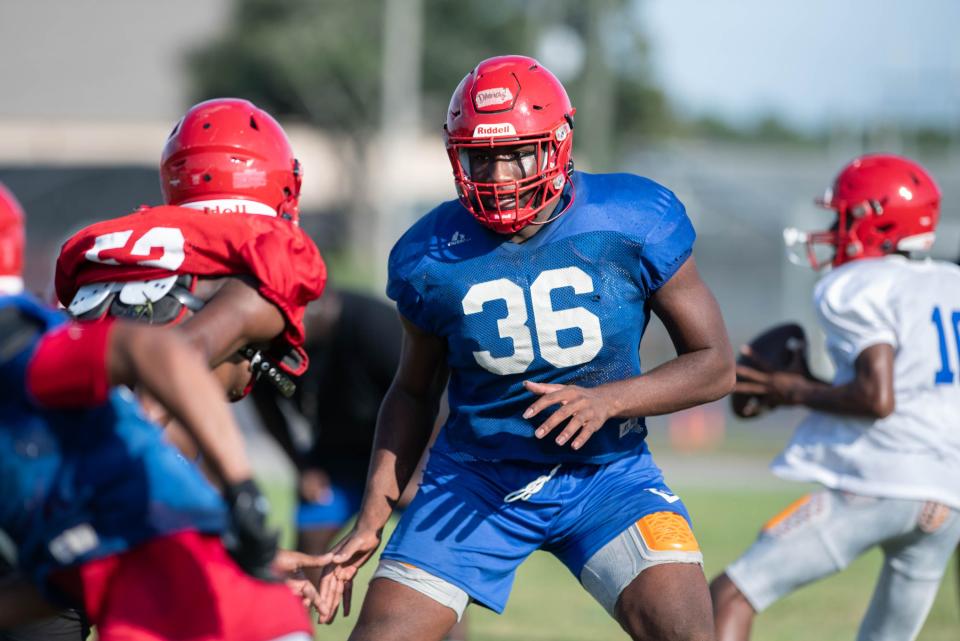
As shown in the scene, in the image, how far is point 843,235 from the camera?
5.04 meters

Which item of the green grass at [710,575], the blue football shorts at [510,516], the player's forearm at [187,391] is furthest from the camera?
the green grass at [710,575]

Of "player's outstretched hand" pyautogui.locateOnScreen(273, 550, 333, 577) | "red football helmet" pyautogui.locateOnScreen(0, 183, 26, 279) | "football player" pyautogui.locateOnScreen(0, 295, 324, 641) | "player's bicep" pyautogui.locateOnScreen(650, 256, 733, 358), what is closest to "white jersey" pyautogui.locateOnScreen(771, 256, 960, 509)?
"player's bicep" pyautogui.locateOnScreen(650, 256, 733, 358)

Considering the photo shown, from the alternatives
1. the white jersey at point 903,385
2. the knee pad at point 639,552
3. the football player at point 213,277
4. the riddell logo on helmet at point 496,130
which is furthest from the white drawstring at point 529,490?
the white jersey at point 903,385

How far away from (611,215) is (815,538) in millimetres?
1556

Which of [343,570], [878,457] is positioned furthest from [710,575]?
[343,570]

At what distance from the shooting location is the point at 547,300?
3.77m

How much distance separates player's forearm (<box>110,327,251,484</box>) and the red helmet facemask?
0.48 metres

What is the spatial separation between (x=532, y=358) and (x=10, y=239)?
1.51 metres

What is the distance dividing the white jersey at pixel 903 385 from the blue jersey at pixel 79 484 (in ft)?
8.78

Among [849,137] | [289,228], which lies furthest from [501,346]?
[849,137]

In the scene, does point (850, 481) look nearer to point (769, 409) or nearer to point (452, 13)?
point (769, 409)

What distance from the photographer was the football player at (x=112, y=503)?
2.59 m

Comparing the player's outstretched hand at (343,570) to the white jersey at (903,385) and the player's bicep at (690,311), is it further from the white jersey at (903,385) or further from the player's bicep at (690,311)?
the white jersey at (903,385)

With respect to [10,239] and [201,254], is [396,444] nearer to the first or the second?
[201,254]
